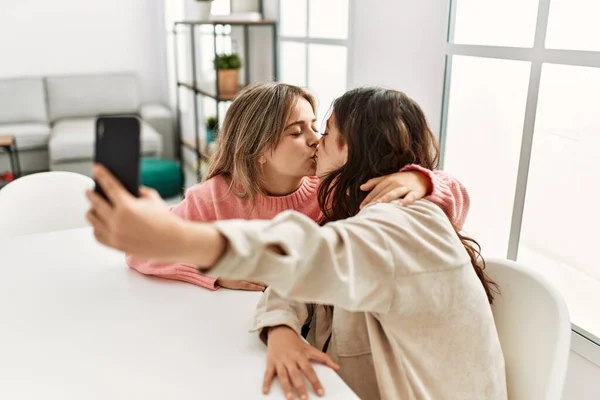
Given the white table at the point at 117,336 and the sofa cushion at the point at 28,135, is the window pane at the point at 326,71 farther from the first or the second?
the sofa cushion at the point at 28,135

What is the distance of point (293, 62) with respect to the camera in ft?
9.12

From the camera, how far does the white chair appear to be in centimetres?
97

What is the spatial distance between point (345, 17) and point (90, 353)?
167cm

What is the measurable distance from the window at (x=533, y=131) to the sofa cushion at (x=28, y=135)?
11.5ft

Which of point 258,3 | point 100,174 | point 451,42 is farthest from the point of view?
point 258,3

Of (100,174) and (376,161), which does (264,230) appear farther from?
(376,161)

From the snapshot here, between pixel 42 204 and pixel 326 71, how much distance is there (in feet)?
4.18

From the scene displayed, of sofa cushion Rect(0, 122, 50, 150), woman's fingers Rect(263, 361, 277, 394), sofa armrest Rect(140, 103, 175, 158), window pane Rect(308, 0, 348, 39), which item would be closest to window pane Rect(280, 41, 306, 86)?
window pane Rect(308, 0, 348, 39)

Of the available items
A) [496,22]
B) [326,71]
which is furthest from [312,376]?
[326,71]

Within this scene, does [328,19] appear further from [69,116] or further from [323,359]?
[69,116]

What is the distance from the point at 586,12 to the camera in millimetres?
1311

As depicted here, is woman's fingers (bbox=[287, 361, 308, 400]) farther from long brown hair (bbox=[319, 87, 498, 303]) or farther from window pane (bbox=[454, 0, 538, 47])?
window pane (bbox=[454, 0, 538, 47])

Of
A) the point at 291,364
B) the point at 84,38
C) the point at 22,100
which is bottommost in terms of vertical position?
the point at 22,100

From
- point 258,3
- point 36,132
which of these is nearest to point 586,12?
point 258,3
